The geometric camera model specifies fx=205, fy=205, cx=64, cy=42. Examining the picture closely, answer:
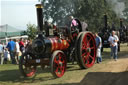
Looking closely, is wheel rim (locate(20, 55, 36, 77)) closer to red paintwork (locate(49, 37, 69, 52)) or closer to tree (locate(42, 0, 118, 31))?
red paintwork (locate(49, 37, 69, 52))

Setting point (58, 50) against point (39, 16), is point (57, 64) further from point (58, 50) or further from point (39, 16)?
point (39, 16)

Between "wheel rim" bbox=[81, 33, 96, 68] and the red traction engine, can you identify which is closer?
the red traction engine

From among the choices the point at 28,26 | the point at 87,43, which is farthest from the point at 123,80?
the point at 28,26

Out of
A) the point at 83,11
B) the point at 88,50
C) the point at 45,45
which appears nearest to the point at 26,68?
the point at 45,45

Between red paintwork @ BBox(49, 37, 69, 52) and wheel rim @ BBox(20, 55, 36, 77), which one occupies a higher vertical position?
red paintwork @ BBox(49, 37, 69, 52)

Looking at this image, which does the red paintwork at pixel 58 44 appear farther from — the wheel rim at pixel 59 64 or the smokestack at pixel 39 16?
the smokestack at pixel 39 16

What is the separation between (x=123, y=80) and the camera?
461 cm

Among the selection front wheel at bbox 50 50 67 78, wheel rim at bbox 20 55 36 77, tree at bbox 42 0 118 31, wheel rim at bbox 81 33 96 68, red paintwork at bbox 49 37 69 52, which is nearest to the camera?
front wheel at bbox 50 50 67 78

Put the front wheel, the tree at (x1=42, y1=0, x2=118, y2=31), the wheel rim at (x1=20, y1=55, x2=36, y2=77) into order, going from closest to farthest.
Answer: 1. the front wheel
2. the wheel rim at (x1=20, y1=55, x2=36, y2=77)
3. the tree at (x1=42, y1=0, x2=118, y2=31)

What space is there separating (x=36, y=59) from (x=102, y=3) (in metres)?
29.2

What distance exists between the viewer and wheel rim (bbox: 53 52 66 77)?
6.08 meters

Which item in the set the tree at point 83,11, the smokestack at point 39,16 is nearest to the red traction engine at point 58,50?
the smokestack at point 39,16

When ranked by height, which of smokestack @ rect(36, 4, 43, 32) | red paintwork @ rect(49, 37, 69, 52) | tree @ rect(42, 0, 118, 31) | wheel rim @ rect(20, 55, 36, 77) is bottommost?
wheel rim @ rect(20, 55, 36, 77)

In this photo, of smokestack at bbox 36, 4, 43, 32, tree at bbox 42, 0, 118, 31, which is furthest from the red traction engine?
tree at bbox 42, 0, 118, 31
